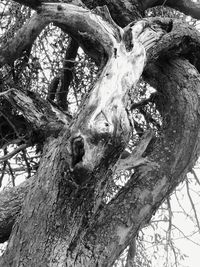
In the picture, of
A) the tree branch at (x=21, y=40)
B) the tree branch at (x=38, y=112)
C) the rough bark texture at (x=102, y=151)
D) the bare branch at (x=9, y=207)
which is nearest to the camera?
the rough bark texture at (x=102, y=151)

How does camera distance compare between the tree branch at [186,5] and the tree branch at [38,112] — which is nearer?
the tree branch at [38,112]

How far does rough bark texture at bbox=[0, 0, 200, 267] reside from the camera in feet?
6.11

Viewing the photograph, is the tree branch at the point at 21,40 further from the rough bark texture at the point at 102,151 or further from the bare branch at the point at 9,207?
the bare branch at the point at 9,207

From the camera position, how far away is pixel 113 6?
12.1 feet

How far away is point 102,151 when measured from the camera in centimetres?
182

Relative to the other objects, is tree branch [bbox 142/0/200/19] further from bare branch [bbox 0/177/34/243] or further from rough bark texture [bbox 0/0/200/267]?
bare branch [bbox 0/177/34/243]

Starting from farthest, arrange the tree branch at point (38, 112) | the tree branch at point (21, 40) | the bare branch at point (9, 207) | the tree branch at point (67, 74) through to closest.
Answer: the tree branch at point (67, 74), the tree branch at point (21, 40), the tree branch at point (38, 112), the bare branch at point (9, 207)

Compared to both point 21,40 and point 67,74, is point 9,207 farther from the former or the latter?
point 67,74

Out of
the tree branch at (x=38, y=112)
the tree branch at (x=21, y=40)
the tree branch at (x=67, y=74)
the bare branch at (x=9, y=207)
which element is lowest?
the bare branch at (x=9, y=207)

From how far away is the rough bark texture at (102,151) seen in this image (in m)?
1.86

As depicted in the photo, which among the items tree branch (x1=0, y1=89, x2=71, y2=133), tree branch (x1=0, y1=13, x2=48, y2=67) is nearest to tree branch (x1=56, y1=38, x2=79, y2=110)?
tree branch (x1=0, y1=13, x2=48, y2=67)

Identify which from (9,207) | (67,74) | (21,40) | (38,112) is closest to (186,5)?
(67,74)

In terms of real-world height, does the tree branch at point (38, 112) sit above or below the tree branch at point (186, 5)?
below

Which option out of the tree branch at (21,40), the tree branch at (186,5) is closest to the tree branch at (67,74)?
the tree branch at (186,5)
